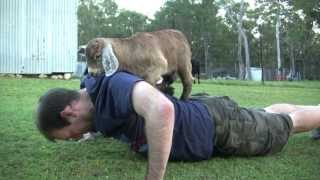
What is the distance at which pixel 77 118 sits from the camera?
107 inches

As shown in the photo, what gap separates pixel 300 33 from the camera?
1823 inches

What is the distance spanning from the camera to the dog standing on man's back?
4.69 m

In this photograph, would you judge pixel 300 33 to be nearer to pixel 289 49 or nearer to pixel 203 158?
pixel 289 49

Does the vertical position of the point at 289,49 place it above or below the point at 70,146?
above

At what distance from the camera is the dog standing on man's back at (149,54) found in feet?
15.4

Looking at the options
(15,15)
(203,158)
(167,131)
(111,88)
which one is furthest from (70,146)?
(15,15)

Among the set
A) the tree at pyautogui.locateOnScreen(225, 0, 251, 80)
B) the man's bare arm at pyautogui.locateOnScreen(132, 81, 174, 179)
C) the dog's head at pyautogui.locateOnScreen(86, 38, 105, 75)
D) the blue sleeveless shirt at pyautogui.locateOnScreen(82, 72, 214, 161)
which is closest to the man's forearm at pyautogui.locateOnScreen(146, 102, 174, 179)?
the man's bare arm at pyautogui.locateOnScreen(132, 81, 174, 179)

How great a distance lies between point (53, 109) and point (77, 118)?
148mm

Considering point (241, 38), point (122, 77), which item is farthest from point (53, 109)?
point (241, 38)

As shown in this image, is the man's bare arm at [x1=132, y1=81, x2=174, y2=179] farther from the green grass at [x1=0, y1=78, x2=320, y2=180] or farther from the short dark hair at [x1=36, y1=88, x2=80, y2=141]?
the green grass at [x1=0, y1=78, x2=320, y2=180]

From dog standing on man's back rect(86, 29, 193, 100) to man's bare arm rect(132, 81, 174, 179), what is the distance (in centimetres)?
228

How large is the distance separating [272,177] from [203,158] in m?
0.52

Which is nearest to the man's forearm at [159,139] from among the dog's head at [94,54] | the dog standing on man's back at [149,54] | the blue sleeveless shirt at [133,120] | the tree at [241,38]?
the blue sleeveless shirt at [133,120]

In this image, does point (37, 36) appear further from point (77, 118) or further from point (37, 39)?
point (77, 118)
